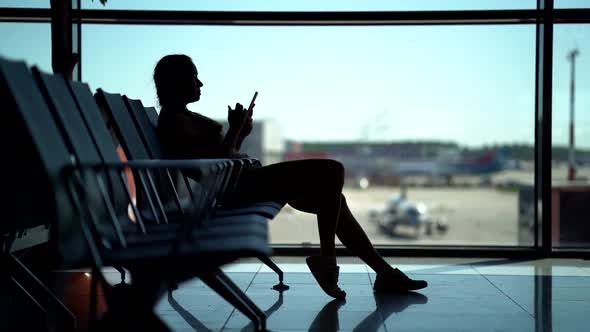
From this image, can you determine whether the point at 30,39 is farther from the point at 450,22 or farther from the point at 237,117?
the point at 450,22

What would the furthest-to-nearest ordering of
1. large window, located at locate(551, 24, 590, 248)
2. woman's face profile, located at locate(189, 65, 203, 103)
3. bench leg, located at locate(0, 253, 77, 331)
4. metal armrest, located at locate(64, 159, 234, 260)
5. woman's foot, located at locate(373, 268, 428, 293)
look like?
large window, located at locate(551, 24, 590, 248) < woman's foot, located at locate(373, 268, 428, 293) < woman's face profile, located at locate(189, 65, 203, 103) < bench leg, located at locate(0, 253, 77, 331) < metal armrest, located at locate(64, 159, 234, 260)

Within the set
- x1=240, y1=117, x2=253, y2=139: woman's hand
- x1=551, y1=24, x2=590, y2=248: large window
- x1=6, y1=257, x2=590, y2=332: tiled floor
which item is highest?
x1=551, y1=24, x2=590, y2=248: large window

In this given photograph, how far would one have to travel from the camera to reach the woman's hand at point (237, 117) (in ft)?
8.73

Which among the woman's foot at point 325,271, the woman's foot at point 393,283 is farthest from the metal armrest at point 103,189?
the woman's foot at point 393,283

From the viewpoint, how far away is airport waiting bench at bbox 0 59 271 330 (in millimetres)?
1642

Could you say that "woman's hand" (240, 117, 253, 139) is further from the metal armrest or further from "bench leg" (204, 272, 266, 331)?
the metal armrest

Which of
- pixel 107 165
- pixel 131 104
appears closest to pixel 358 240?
pixel 131 104

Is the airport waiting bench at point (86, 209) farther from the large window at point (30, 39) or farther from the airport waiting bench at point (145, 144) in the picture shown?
the large window at point (30, 39)

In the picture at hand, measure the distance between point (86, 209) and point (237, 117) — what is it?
100 cm

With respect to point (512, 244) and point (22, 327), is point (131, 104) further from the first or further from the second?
point (512, 244)

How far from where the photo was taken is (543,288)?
11.3ft

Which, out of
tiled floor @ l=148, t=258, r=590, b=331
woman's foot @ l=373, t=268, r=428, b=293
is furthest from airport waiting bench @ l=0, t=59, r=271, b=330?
woman's foot @ l=373, t=268, r=428, b=293

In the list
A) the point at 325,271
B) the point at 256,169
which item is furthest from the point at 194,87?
the point at 325,271

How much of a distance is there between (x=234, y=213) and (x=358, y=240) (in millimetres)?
940
